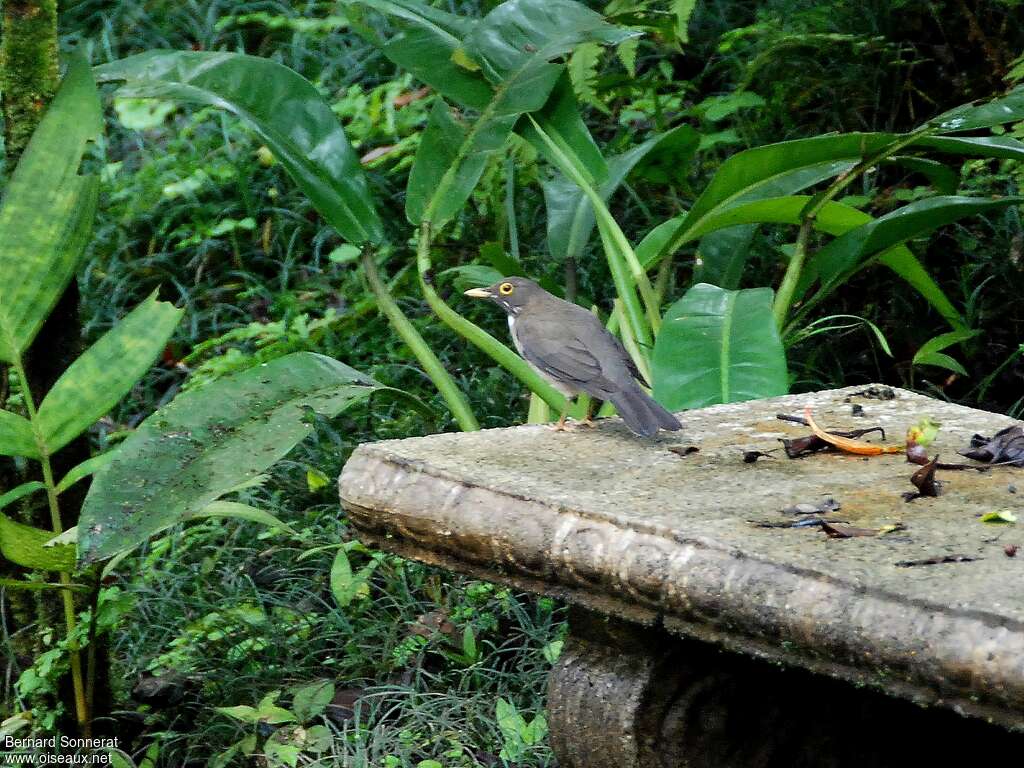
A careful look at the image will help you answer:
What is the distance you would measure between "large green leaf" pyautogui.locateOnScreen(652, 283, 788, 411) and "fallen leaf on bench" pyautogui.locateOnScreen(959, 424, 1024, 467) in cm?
81

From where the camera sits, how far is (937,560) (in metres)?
1.69

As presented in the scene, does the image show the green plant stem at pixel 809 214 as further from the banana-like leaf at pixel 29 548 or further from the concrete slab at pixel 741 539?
the banana-like leaf at pixel 29 548

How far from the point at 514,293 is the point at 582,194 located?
0.91 metres

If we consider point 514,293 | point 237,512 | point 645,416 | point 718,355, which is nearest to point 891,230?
point 718,355

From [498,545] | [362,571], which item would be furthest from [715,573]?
[362,571]

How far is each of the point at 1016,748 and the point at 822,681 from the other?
368 millimetres

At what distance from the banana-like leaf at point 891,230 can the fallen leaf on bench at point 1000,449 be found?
1341mm

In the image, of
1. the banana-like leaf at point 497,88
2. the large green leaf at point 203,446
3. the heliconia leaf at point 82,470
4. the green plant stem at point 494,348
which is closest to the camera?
the large green leaf at point 203,446

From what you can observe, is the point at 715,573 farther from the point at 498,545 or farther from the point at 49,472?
the point at 49,472

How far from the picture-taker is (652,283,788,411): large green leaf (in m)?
3.13

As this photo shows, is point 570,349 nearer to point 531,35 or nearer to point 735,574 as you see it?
point 531,35

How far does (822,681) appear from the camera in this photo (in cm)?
217

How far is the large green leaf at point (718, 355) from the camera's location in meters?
3.13

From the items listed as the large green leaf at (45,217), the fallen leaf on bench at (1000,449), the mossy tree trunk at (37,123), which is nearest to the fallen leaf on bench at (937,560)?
the fallen leaf on bench at (1000,449)
